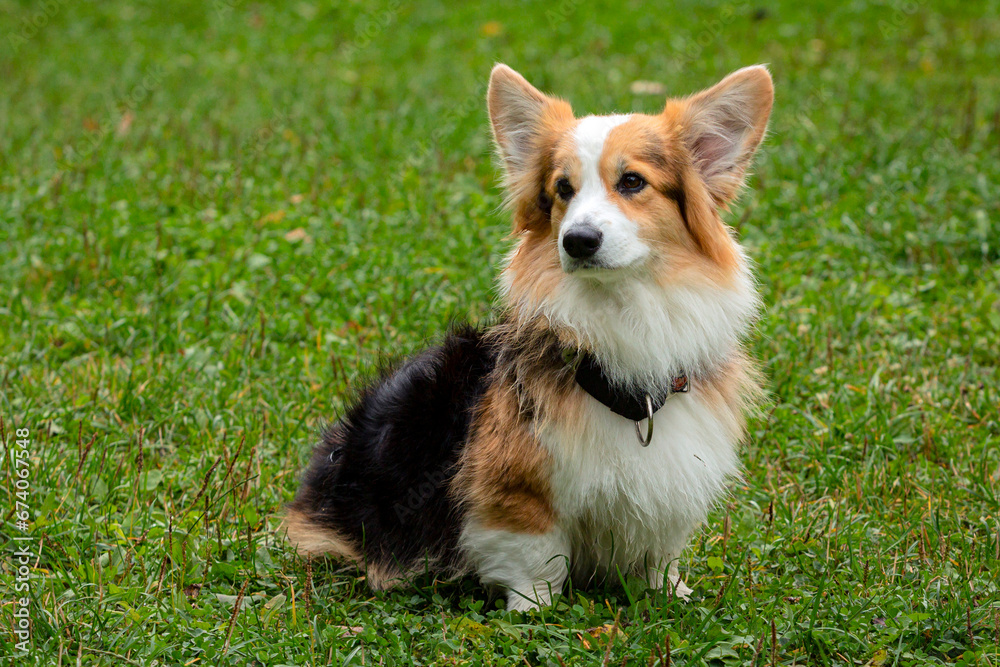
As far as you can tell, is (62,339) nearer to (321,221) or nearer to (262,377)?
(262,377)

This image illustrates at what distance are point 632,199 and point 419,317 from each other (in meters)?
2.30

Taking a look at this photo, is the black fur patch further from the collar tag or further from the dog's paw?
the dog's paw

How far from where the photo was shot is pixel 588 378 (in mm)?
3113

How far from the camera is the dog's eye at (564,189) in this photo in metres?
3.15

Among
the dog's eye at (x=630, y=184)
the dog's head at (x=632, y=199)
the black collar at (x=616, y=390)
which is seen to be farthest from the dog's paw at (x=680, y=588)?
the dog's eye at (x=630, y=184)

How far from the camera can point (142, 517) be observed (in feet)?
11.9

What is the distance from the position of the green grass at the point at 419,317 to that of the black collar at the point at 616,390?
0.64 meters

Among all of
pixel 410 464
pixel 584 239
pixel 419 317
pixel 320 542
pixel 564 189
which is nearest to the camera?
pixel 584 239

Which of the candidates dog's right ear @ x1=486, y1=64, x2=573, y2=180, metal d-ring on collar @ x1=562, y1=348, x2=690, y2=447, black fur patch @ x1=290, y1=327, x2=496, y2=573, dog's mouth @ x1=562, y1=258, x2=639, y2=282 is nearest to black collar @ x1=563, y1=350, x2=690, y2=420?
metal d-ring on collar @ x1=562, y1=348, x2=690, y2=447

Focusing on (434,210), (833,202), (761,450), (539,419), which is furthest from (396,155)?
(539,419)

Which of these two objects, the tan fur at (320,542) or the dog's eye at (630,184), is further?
the tan fur at (320,542)

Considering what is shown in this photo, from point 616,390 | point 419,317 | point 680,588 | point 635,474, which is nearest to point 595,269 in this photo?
point 616,390

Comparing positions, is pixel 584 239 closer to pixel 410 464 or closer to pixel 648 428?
pixel 648 428

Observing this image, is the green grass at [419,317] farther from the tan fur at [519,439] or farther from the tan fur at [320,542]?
the tan fur at [519,439]
